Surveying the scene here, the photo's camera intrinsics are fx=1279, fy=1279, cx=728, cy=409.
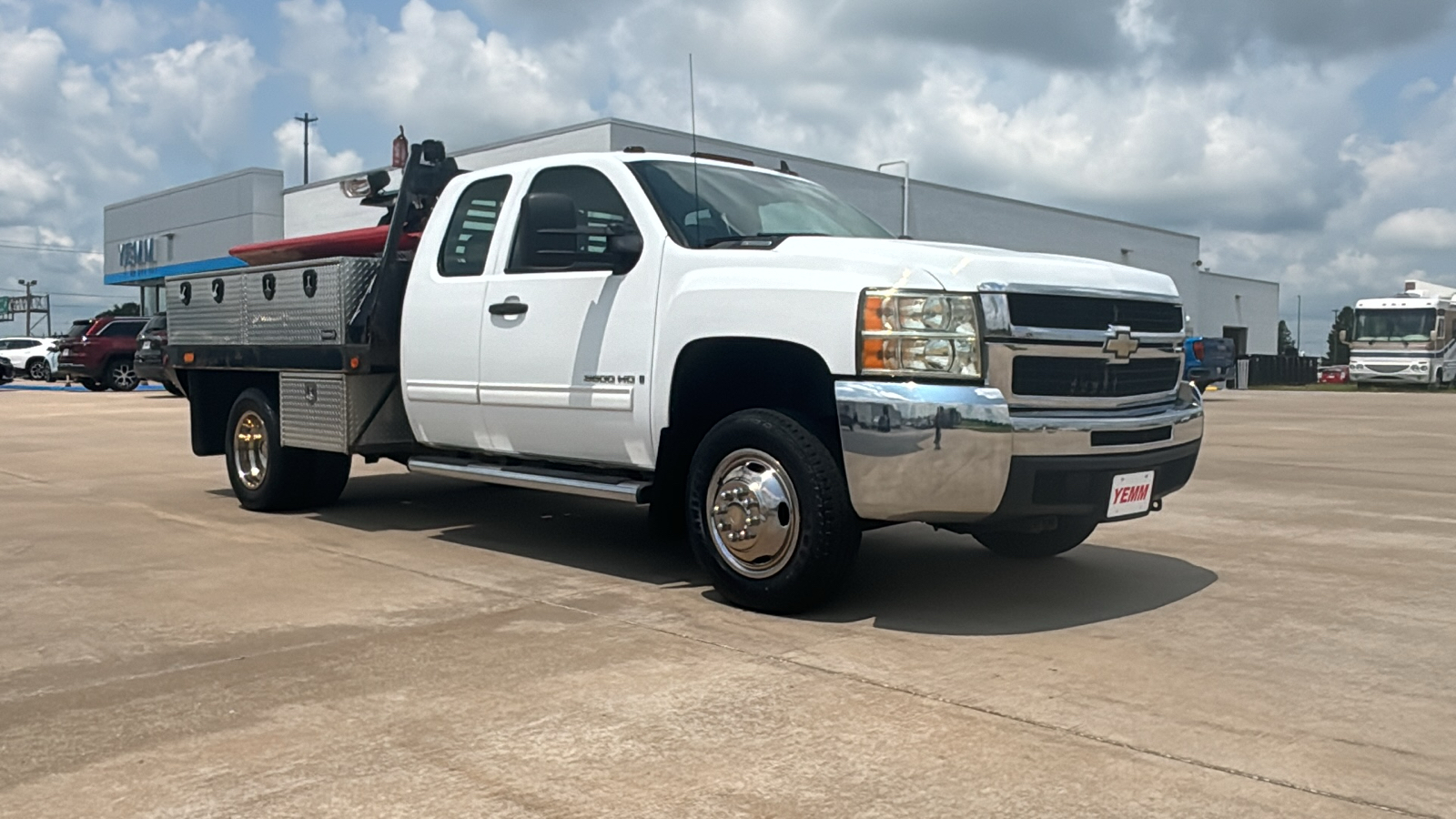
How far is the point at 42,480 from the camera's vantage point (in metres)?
10.2

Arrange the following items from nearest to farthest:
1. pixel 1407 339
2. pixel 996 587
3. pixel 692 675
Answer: pixel 692 675, pixel 996 587, pixel 1407 339

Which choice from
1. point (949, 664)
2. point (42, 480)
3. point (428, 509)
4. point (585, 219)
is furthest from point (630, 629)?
point (42, 480)

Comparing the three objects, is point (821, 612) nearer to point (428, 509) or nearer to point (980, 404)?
point (980, 404)

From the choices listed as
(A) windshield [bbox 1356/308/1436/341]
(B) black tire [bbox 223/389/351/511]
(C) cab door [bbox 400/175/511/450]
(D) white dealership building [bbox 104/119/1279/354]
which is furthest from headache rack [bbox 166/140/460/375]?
(A) windshield [bbox 1356/308/1436/341]

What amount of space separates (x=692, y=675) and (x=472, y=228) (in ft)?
11.0

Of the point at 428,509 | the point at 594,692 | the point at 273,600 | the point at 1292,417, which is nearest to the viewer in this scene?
the point at 594,692

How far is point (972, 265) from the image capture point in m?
4.82

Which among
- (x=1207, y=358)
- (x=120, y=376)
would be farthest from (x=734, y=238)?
(x=120, y=376)

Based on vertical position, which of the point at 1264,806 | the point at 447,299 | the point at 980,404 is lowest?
the point at 1264,806

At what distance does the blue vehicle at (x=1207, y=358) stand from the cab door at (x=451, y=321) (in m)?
16.9

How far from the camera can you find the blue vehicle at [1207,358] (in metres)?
22.5

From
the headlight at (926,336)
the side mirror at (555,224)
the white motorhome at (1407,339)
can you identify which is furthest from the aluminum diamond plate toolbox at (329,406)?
the white motorhome at (1407,339)

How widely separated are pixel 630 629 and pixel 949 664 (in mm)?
1244

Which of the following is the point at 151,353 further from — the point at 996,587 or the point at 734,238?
the point at 996,587
